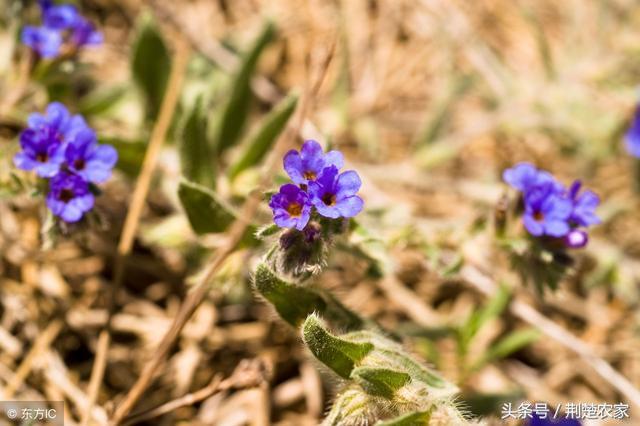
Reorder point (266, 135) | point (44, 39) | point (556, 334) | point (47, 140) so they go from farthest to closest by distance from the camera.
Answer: point (556, 334) < point (266, 135) < point (44, 39) < point (47, 140)

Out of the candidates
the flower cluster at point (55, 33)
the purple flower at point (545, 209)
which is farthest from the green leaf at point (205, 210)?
the purple flower at point (545, 209)

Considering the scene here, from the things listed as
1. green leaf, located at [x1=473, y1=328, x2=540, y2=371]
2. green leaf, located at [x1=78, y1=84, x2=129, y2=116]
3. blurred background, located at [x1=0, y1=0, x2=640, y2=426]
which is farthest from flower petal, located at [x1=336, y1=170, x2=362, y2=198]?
green leaf, located at [x1=78, y1=84, x2=129, y2=116]

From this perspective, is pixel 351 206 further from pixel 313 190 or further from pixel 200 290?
pixel 200 290

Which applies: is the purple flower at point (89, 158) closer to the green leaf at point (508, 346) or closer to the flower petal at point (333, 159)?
the flower petal at point (333, 159)

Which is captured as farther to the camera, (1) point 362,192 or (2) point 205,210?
(1) point 362,192

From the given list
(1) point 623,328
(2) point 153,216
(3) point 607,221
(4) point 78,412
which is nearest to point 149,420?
(4) point 78,412

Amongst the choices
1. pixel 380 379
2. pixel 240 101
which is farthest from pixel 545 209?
pixel 240 101

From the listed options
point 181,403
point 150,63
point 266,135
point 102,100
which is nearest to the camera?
point 181,403
